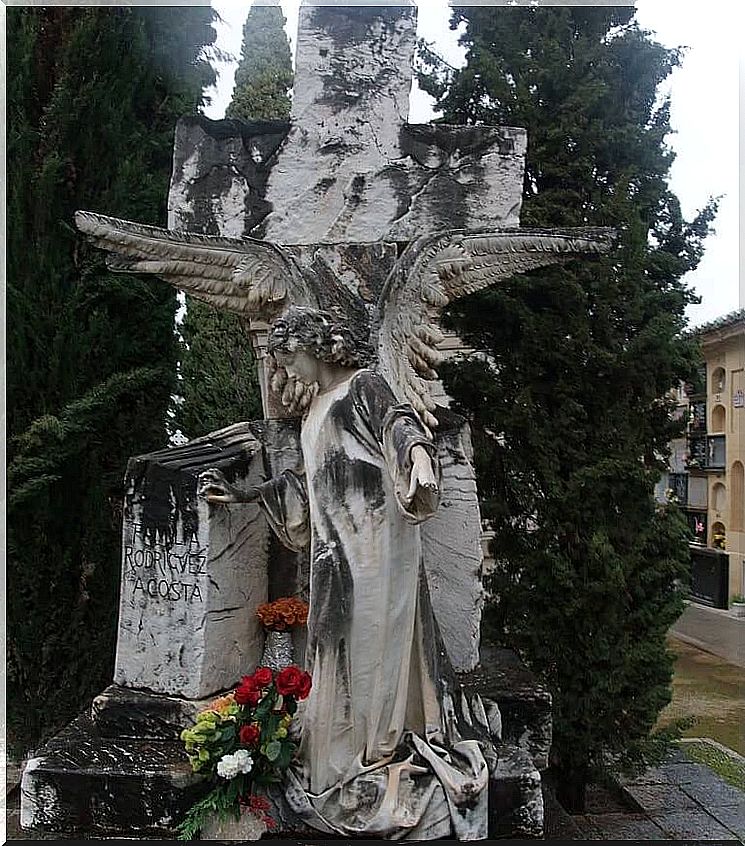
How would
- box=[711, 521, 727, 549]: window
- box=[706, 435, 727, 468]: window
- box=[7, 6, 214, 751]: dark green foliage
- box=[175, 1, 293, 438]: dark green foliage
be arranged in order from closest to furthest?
box=[7, 6, 214, 751]: dark green foliage, box=[175, 1, 293, 438]: dark green foliage, box=[711, 521, 727, 549]: window, box=[706, 435, 727, 468]: window

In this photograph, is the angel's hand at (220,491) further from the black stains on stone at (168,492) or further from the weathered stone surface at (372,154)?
the weathered stone surface at (372,154)

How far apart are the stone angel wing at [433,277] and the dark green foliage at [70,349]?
2760 millimetres

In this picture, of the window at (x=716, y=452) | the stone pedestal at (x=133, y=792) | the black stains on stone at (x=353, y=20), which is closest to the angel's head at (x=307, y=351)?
the stone pedestal at (x=133, y=792)

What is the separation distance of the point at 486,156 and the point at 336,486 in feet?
5.68

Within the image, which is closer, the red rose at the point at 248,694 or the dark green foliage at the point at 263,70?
the red rose at the point at 248,694

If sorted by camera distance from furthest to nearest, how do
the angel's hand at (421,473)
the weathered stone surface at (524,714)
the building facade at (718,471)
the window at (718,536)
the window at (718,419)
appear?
1. the window at (718,419)
2. the window at (718,536)
3. the building facade at (718,471)
4. the weathered stone surface at (524,714)
5. the angel's hand at (421,473)

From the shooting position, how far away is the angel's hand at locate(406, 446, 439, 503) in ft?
8.38

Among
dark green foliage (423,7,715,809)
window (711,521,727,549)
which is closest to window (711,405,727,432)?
window (711,521,727,549)

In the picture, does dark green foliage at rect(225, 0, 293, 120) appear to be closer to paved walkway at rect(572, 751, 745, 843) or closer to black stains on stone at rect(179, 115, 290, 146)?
black stains on stone at rect(179, 115, 290, 146)

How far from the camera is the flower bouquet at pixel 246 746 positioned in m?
2.77

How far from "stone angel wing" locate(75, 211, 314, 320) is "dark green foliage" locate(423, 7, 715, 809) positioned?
2272 millimetres

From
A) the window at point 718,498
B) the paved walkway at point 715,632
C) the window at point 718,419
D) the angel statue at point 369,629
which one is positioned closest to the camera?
the angel statue at point 369,629

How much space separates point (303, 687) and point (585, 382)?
3272 millimetres

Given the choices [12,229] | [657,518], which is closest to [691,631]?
[657,518]
